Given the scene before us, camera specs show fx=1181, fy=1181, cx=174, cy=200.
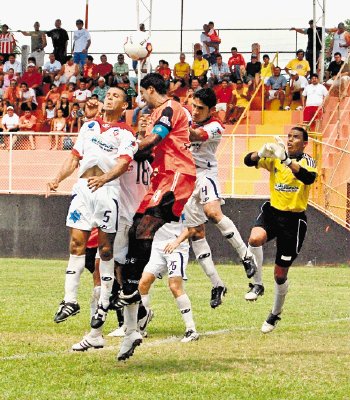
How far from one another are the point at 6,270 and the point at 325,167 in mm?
7860

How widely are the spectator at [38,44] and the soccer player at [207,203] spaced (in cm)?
2308

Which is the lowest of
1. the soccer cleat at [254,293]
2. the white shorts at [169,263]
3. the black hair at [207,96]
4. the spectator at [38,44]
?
the soccer cleat at [254,293]

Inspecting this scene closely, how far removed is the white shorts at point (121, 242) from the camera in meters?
11.1

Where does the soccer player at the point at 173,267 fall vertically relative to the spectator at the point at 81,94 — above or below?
below

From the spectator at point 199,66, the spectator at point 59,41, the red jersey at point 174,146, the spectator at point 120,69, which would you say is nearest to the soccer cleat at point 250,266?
the red jersey at point 174,146

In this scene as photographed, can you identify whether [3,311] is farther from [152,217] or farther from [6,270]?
[6,270]

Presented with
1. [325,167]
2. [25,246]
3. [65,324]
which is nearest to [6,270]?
[25,246]

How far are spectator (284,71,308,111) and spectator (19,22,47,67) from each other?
893 cm

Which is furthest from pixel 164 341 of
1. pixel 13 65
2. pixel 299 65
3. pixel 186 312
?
pixel 13 65

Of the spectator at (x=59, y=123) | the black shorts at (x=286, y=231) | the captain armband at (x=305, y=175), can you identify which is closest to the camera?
the captain armband at (x=305, y=175)

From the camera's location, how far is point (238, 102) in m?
32.7

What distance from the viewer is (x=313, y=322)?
14406mm

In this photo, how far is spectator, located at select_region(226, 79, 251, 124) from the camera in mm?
32438

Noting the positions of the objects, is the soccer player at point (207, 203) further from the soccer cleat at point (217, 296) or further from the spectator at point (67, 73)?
the spectator at point (67, 73)
